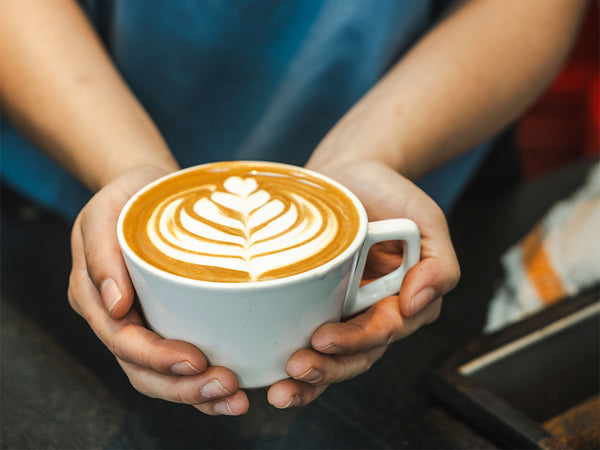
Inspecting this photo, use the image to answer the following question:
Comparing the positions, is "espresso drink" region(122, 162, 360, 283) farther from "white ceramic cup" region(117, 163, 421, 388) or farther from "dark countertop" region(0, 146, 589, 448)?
"dark countertop" region(0, 146, 589, 448)

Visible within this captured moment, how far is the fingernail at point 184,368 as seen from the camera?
625 mm

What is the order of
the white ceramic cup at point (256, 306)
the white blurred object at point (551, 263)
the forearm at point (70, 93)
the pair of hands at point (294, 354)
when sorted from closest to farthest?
the white ceramic cup at point (256, 306) < the pair of hands at point (294, 354) < the forearm at point (70, 93) < the white blurred object at point (551, 263)

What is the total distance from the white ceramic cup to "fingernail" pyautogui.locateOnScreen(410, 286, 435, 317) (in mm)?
59

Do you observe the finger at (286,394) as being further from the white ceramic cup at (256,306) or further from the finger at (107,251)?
the finger at (107,251)

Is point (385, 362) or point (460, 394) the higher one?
point (460, 394)

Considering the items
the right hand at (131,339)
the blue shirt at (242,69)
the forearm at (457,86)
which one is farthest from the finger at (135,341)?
the blue shirt at (242,69)

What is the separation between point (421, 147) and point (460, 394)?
1.45 feet

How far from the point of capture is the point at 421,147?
3.30ft

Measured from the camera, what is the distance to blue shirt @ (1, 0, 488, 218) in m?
1.10

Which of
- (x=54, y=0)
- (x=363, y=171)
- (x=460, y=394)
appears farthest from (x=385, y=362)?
(x=54, y=0)

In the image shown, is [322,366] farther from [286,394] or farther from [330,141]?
[330,141]

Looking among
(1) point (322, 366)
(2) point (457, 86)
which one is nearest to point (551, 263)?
(2) point (457, 86)

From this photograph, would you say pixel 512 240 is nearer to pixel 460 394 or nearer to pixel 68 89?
pixel 460 394

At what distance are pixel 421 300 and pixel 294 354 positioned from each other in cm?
19
